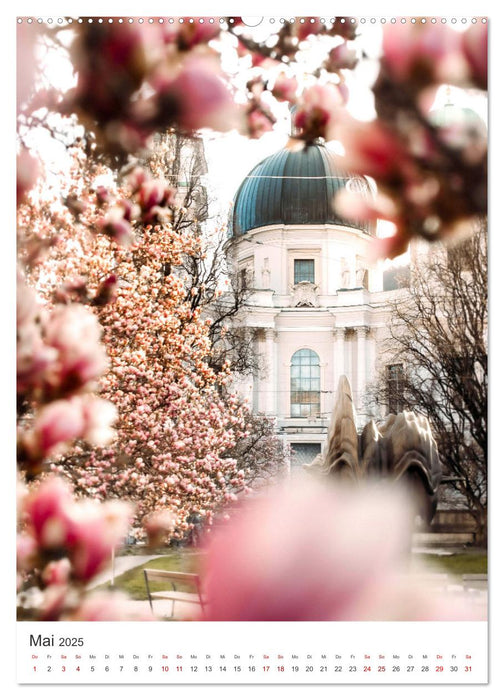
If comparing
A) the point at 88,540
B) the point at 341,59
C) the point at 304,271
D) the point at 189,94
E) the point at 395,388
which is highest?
the point at 341,59

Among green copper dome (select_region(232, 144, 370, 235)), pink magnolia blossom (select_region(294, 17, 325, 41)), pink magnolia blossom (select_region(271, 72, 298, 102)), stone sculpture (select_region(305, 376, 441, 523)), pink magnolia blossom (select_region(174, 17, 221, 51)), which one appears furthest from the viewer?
stone sculpture (select_region(305, 376, 441, 523))

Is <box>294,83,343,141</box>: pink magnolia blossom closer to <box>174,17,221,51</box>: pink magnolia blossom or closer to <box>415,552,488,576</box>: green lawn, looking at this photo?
<box>174,17,221,51</box>: pink magnolia blossom

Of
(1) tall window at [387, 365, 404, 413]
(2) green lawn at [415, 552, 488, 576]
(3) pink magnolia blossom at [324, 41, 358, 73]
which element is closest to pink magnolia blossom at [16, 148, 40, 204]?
(3) pink magnolia blossom at [324, 41, 358, 73]

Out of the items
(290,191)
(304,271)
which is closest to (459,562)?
(304,271)

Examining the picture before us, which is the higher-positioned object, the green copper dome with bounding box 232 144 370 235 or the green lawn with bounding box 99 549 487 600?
the green copper dome with bounding box 232 144 370 235

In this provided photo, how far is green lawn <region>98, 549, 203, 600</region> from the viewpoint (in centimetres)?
275

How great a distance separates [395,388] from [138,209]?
1381mm

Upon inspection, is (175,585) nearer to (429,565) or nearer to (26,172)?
(429,565)

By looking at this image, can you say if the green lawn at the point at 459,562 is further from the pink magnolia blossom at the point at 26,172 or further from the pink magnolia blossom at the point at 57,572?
the pink magnolia blossom at the point at 26,172

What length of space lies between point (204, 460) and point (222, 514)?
15.0 inches

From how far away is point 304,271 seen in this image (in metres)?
3.47
